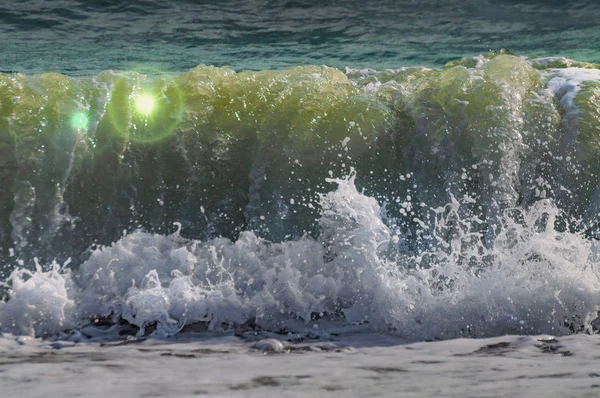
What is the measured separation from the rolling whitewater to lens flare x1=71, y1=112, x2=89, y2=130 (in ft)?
0.06

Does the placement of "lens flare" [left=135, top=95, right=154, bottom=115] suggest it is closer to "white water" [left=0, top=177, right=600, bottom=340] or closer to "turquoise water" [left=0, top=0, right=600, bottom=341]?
"turquoise water" [left=0, top=0, right=600, bottom=341]

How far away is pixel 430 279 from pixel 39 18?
10429mm

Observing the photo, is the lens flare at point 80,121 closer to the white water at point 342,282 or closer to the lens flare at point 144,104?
the lens flare at point 144,104

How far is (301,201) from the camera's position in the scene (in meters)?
4.52

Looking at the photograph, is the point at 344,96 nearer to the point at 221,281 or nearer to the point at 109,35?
the point at 221,281

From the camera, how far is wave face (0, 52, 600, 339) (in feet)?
12.7

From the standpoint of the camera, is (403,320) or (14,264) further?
(14,264)

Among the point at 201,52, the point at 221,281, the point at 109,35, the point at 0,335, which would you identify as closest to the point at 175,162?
the point at 221,281

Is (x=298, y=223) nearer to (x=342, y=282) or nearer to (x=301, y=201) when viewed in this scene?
(x=301, y=201)

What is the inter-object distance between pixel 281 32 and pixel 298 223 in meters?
8.79

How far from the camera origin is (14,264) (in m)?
4.24

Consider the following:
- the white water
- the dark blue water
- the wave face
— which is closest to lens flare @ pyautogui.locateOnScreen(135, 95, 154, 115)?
the wave face

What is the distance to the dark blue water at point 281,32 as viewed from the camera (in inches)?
434

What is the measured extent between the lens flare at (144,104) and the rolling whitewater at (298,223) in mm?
13
